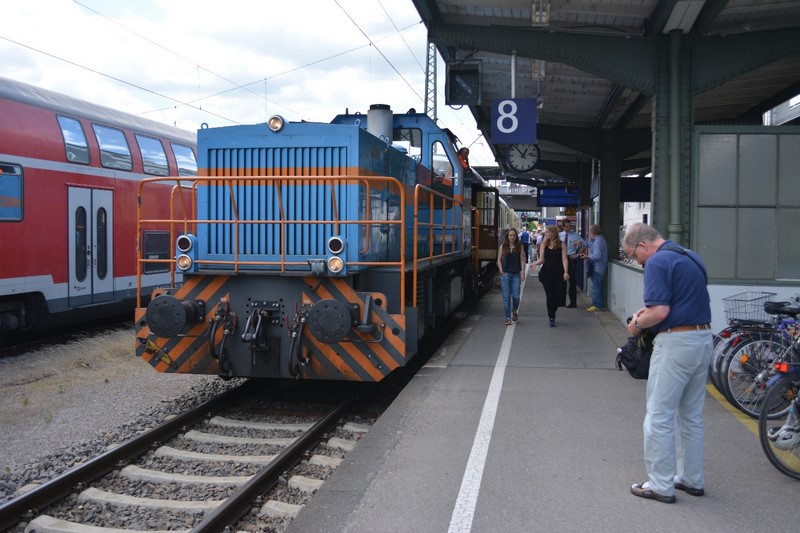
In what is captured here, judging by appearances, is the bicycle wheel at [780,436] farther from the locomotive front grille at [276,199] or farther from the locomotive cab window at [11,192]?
the locomotive cab window at [11,192]

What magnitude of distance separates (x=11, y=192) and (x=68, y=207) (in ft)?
3.72

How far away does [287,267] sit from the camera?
7145 millimetres

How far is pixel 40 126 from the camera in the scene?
10281mm

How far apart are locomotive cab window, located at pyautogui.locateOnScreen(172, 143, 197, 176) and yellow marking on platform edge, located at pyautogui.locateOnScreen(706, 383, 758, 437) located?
11.0 meters

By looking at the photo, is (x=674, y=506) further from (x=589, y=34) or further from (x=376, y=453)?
(x=589, y=34)

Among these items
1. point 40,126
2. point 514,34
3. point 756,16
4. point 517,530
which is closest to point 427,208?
point 514,34

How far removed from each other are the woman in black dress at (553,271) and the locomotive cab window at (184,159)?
7.62 m

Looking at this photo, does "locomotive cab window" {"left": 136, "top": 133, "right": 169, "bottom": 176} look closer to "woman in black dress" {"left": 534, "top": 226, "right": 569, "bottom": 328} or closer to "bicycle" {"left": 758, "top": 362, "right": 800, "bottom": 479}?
"woman in black dress" {"left": 534, "top": 226, "right": 569, "bottom": 328}

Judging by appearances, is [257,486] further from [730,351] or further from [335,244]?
[730,351]

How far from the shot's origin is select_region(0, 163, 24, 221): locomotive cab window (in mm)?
9555

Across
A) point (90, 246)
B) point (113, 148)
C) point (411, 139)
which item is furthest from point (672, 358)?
point (113, 148)

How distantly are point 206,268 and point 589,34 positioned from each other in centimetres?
584

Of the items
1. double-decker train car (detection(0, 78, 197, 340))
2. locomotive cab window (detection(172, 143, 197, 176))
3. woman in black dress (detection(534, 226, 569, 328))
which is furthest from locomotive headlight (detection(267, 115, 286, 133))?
locomotive cab window (detection(172, 143, 197, 176))

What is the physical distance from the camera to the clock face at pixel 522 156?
15055 millimetres
